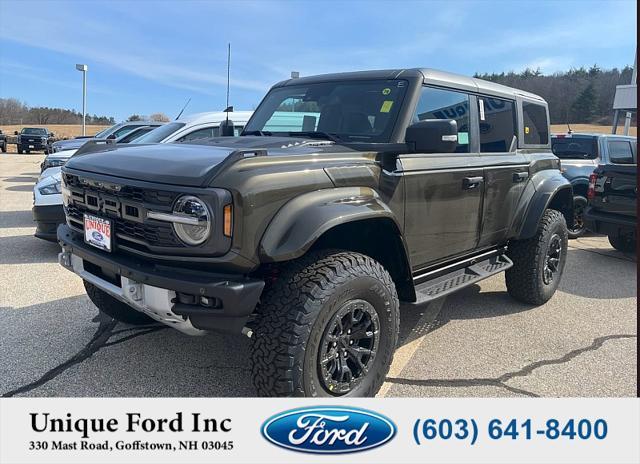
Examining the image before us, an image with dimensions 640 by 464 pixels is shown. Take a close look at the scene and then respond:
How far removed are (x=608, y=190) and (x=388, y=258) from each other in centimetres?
512

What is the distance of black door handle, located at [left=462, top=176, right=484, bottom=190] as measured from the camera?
370cm

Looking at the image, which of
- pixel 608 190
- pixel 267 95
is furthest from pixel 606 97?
pixel 267 95

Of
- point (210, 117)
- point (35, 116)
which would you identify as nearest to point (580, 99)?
point (210, 117)

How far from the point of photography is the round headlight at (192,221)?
2.35m

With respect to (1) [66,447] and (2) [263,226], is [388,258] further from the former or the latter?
(1) [66,447]

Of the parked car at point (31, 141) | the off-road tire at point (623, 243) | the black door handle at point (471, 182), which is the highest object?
the parked car at point (31, 141)

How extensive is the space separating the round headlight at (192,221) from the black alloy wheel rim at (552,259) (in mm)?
3647

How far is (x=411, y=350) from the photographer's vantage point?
3770 millimetres

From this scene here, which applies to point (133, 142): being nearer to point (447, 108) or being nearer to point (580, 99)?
point (447, 108)

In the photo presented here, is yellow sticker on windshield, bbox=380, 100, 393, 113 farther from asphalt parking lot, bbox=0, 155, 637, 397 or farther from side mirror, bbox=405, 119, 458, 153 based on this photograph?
asphalt parking lot, bbox=0, 155, 637, 397

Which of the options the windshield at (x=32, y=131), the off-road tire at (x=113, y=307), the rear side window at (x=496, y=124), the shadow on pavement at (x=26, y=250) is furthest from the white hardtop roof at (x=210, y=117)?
the windshield at (x=32, y=131)

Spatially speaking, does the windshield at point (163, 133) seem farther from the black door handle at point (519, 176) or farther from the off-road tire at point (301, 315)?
the off-road tire at point (301, 315)

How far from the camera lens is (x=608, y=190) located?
6.88 m

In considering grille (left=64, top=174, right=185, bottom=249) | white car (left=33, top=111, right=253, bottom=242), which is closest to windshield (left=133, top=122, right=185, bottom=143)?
white car (left=33, top=111, right=253, bottom=242)
